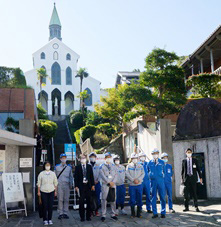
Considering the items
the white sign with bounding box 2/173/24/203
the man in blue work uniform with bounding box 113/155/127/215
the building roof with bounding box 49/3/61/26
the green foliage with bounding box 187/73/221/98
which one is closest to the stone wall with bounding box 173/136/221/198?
the man in blue work uniform with bounding box 113/155/127/215

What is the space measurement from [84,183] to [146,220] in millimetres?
1891

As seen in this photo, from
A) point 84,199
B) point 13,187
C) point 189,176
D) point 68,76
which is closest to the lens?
point 84,199

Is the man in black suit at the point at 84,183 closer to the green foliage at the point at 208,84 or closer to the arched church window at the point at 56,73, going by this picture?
the green foliage at the point at 208,84

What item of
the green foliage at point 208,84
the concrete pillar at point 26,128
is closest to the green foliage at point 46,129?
the green foliage at point 208,84

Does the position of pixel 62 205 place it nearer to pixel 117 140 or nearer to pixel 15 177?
pixel 15 177

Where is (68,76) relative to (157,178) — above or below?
above

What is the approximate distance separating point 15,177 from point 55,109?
42.2 meters

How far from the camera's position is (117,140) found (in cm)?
2539

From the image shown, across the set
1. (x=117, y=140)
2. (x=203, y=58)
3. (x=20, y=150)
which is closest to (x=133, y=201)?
(x=20, y=150)

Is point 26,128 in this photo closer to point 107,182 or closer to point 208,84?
point 107,182

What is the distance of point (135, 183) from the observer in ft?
30.2

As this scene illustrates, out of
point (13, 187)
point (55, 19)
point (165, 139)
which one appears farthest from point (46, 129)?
point (55, 19)

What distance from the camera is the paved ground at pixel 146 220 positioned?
8195 mm

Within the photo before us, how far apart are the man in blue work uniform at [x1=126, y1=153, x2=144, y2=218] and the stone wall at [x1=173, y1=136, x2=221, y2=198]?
118 inches
